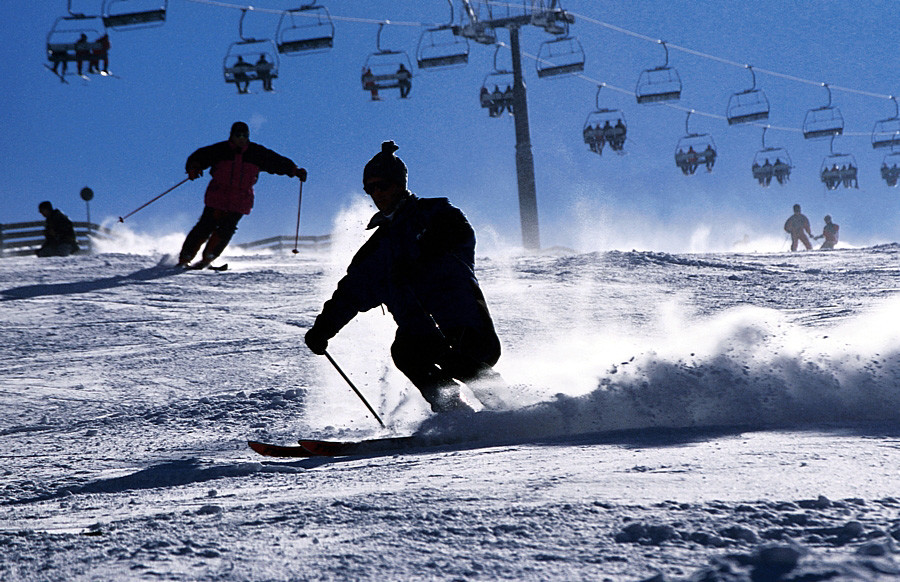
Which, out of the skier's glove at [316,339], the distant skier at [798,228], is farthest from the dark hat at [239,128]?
the distant skier at [798,228]

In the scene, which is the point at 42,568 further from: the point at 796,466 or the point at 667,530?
the point at 796,466

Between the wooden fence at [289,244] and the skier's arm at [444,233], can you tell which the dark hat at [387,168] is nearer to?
the skier's arm at [444,233]

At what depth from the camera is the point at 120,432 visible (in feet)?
16.3

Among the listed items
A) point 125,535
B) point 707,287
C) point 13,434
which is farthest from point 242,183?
point 125,535

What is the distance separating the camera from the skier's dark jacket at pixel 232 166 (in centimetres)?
1136

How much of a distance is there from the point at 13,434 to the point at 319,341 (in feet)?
5.66

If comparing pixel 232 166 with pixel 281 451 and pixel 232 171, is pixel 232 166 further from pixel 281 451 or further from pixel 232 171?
pixel 281 451

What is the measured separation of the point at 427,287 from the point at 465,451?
99 cm

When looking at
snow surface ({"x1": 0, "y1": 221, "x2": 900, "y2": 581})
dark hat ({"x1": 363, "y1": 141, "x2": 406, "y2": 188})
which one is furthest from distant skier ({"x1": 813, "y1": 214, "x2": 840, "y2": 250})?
dark hat ({"x1": 363, "y1": 141, "x2": 406, "y2": 188})

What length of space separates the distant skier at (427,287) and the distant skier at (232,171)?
23.0ft

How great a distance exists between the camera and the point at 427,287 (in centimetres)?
448

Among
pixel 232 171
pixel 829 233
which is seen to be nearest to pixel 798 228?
pixel 829 233

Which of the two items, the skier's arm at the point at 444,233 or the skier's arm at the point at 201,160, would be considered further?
the skier's arm at the point at 201,160

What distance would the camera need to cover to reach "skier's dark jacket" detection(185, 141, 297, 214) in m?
11.4
